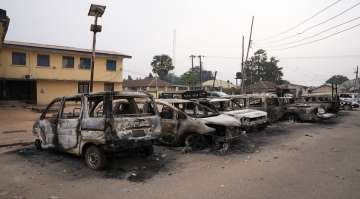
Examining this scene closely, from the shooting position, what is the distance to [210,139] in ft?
30.2

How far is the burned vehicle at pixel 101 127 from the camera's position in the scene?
6438mm

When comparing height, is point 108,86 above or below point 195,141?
above

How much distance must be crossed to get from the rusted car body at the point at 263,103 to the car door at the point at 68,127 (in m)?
8.85

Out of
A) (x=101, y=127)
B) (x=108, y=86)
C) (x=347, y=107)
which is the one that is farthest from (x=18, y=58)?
(x=347, y=107)

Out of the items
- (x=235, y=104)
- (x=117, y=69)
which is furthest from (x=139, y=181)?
(x=117, y=69)

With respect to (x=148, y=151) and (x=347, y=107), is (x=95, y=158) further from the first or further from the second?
(x=347, y=107)

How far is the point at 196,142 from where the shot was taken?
900cm

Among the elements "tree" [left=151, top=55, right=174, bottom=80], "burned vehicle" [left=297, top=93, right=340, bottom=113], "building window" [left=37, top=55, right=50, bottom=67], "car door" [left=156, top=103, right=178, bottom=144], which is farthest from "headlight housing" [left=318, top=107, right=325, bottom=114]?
"tree" [left=151, top=55, right=174, bottom=80]

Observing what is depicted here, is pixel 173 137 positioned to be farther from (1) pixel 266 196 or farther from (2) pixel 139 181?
(1) pixel 266 196

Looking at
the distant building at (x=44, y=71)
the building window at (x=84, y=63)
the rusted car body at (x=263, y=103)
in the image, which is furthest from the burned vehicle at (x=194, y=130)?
the building window at (x=84, y=63)

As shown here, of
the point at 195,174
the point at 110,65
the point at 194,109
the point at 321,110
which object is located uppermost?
the point at 110,65

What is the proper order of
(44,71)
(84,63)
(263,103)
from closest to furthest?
(263,103) < (44,71) < (84,63)

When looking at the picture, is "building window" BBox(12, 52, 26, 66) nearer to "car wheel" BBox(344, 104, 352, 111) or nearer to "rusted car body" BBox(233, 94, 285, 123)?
"rusted car body" BBox(233, 94, 285, 123)

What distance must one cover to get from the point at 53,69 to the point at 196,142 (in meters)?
22.7
